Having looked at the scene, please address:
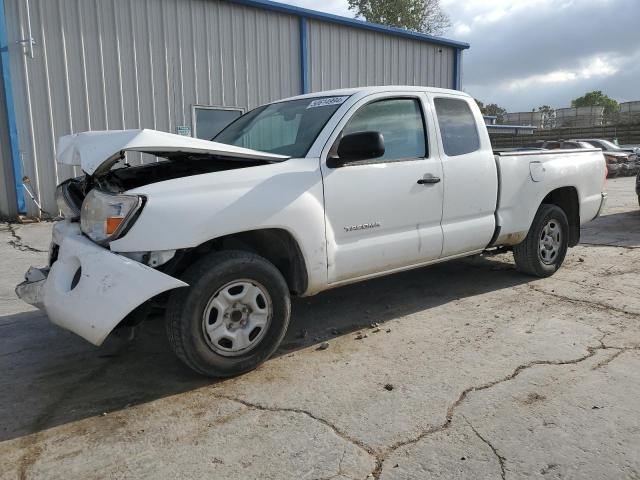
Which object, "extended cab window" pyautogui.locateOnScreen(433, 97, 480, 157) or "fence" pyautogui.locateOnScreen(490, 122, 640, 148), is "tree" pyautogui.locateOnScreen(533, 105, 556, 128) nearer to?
"fence" pyautogui.locateOnScreen(490, 122, 640, 148)

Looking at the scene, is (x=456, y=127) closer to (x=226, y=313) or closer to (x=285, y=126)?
(x=285, y=126)

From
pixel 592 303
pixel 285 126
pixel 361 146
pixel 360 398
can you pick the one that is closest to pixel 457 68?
pixel 592 303

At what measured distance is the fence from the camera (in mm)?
31328

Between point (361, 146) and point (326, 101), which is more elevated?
point (326, 101)

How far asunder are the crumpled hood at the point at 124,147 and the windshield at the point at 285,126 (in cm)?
53

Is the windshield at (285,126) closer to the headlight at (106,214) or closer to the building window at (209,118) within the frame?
the headlight at (106,214)

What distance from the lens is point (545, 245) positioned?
218 inches

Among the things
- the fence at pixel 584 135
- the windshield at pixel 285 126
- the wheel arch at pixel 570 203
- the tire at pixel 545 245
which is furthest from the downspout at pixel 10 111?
the fence at pixel 584 135

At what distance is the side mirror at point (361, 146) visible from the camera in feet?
11.5

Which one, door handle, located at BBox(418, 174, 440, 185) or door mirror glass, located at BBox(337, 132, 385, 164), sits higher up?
door mirror glass, located at BBox(337, 132, 385, 164)

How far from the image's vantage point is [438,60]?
15742mm

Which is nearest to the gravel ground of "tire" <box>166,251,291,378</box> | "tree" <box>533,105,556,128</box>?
"tire" <box>166,251,291,378</box>

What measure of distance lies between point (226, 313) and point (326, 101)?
1927mm

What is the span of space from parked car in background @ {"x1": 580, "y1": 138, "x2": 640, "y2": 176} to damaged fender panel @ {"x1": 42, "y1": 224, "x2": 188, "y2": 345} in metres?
19.7
